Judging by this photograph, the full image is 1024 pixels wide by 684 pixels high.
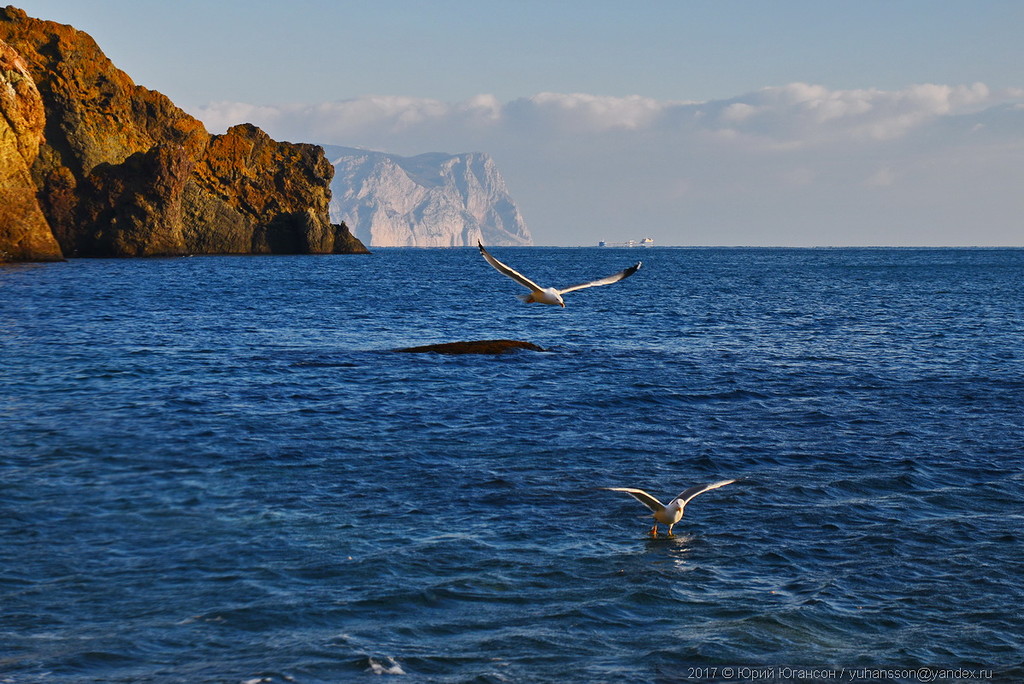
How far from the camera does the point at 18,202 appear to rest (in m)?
73.4

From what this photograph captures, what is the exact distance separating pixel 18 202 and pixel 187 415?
206 feet

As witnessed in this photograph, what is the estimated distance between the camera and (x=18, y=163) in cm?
7406

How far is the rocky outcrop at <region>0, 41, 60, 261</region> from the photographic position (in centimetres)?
7266

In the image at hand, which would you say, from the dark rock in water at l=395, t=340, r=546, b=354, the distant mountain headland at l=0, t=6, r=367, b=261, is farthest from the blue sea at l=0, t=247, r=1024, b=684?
the distant mountain headland at l=0, t=6, r=367, b=261

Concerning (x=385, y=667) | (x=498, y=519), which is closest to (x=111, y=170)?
(x=498, y=519)

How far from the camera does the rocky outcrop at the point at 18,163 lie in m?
72.7

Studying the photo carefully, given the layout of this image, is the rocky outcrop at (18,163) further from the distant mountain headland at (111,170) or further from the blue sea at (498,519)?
the blue sea at (498,519)

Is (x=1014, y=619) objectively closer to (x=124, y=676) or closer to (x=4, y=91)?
(x=124, y=676)

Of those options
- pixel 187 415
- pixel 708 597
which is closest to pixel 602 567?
pixel 708 597

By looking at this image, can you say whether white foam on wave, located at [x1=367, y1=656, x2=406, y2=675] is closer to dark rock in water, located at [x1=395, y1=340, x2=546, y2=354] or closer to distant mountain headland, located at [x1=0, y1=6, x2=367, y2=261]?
dark rock in water, located at [x1=395, y1=340, x2=546, y2=354]

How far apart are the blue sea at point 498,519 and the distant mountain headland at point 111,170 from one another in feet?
175

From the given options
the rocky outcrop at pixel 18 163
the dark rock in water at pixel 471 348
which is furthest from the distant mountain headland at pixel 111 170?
the dark rock in water at pixel 471 348

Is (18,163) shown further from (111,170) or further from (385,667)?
(385,667)

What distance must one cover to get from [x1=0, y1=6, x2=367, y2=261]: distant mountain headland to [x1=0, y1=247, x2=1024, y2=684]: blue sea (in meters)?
53.3
